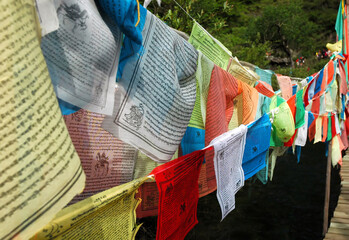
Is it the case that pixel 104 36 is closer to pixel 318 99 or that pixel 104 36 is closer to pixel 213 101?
pixel 213 101

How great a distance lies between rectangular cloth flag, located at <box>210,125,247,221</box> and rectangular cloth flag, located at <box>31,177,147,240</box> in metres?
0.41

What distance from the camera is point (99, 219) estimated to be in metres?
0.60

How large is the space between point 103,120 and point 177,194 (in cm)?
36

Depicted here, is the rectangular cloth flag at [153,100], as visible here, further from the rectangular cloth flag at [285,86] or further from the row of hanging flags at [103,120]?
the rectangular cloth flag at [285,86]

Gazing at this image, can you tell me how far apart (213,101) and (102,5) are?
58cm

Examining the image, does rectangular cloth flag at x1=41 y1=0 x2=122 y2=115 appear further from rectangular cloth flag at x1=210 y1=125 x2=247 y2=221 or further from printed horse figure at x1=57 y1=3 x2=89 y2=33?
rectangular cloth flag at x1=210 y1=125 x2=247 y2=221

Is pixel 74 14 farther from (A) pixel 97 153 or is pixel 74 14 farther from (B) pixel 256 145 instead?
(B) pixel 256 145

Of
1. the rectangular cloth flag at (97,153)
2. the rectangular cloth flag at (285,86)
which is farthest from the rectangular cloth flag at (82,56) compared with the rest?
the rectangular cloth flag at (285,86)

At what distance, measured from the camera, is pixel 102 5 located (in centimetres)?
57

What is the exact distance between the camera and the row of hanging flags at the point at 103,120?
34 centimetres

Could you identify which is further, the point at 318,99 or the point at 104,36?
the point at 318,99

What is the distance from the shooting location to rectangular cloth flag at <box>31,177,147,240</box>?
0.49m

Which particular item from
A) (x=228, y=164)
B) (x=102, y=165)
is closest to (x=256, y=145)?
(x=228, y=164)

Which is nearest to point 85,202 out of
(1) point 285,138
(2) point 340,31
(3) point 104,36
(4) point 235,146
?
(3) point 104,36
